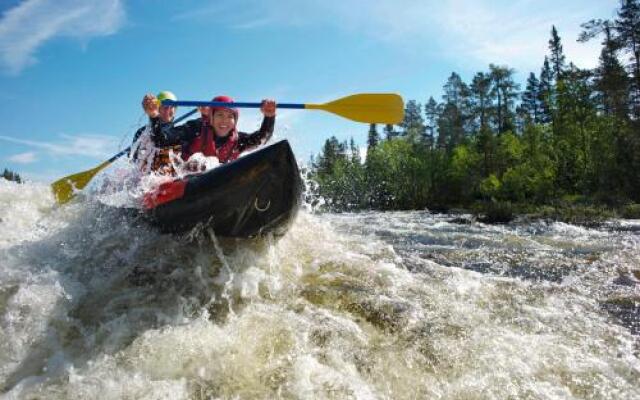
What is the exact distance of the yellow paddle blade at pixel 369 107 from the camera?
5.61 metres

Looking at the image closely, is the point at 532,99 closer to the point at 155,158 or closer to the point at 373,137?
the point at 373,137

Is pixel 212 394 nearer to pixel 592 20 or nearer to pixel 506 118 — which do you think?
pixel 592 20

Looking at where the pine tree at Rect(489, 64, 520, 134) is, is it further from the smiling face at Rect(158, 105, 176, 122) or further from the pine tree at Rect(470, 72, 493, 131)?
the smiling face at Rect(158, 105, 176, 122)

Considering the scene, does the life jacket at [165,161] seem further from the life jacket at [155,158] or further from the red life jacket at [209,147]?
the red life jacket at [209,147]

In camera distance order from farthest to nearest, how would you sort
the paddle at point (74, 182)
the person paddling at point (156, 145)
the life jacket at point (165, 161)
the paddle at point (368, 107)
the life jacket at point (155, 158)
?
the paddle at point (74, 182), the paddle at point (368, 107), the life jacket at point (165, 161), the life jacket at point (155, 158), the person paddling at point (156, 145)

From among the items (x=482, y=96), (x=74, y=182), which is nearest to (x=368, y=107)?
(x=74, y=182)

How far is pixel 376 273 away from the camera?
527 cm

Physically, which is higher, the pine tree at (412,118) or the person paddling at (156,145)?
the pine tree at (412,118)

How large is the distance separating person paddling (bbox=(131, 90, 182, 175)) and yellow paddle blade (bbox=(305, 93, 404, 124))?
5.54 ft

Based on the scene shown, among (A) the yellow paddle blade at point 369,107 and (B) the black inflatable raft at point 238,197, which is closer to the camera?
(B) the black inflatable raft at point 238,197

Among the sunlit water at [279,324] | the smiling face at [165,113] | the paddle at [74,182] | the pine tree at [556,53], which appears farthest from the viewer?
the pine tree at [556,53]

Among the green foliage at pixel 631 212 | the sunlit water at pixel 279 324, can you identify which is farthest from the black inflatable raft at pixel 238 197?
the green foliage at pixel 631 212

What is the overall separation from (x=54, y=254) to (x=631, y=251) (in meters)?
9.13

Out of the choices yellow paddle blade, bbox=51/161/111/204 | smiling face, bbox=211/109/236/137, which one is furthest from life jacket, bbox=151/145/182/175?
yellow paddle blade, bbox=51/161/111/204
